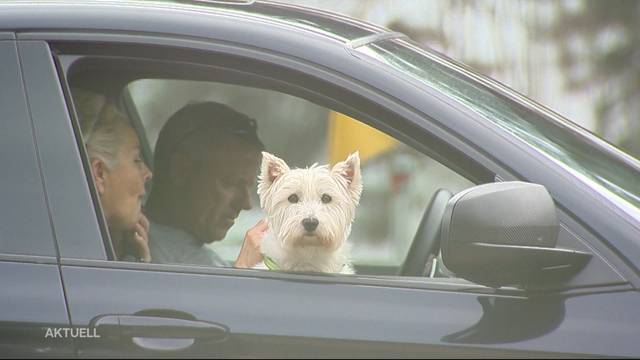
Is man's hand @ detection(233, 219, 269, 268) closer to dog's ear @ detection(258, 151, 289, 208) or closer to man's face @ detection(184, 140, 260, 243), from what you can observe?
dog's ear @ detection(258, 151, 289, 208)

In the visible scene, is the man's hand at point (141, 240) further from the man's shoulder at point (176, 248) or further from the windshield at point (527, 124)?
the windshield at point (527, 124)

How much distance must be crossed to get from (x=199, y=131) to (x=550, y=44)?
665 centimetres

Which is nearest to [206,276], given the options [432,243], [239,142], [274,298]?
[274,298]

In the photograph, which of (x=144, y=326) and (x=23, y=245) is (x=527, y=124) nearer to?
(x=144, y=326)

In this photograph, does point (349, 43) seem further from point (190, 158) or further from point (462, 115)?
point (190, 158)

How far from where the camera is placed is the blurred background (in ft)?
31.0

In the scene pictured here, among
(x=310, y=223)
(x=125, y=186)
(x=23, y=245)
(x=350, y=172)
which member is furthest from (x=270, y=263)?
(x=23, y=245)

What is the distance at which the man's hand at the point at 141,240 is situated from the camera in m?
3.04

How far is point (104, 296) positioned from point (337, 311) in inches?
17.0

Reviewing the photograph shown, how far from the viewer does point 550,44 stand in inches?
389

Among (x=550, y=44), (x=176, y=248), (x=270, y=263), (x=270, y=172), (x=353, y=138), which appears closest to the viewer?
(x=270, y=263)

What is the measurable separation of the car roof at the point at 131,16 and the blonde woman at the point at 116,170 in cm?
18

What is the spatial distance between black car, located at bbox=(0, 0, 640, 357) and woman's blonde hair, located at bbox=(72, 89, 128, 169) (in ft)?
0.24

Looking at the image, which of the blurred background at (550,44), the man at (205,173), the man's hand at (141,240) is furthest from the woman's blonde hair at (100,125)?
the blurred background at (550,44)
